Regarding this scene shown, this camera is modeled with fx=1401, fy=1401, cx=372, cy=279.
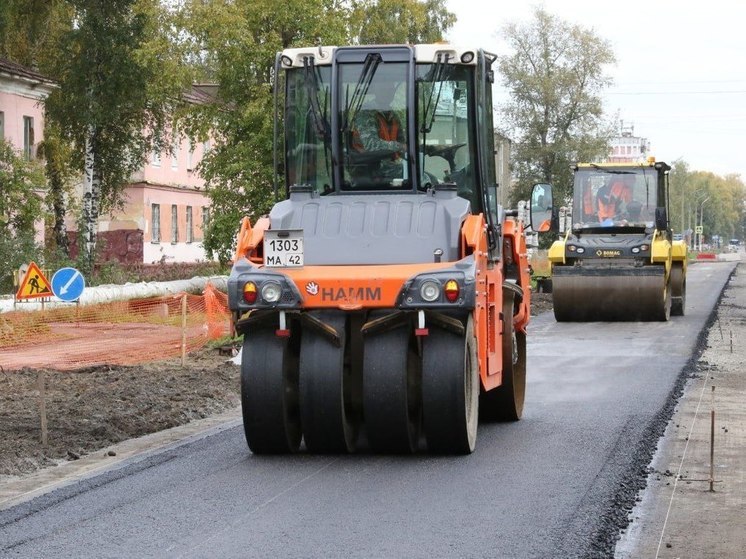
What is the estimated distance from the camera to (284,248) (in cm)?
977

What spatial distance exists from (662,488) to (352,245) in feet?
9.22

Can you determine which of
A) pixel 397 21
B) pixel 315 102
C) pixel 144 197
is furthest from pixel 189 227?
pixel 315 102

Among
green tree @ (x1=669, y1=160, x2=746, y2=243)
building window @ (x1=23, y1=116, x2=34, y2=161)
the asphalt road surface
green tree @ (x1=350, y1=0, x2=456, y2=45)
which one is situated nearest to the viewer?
the asphalt road surface

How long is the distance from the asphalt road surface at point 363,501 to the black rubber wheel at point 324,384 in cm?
23

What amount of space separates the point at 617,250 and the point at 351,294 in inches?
662

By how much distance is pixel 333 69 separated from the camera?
1092cm

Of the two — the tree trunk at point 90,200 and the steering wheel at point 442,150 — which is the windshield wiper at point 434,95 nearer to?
the steering wheel at point 442,150

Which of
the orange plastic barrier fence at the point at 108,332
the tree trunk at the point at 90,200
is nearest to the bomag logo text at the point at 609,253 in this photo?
the orange plastic barrier fence at the point at 108,332

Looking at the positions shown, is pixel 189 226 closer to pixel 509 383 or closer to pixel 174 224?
pixel 174 224

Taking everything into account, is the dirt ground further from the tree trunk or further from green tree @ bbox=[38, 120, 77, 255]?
green tree @ bbox=[38, 120, 77, 255]

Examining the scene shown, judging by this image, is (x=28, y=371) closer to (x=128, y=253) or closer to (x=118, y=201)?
(x=118, y=201)

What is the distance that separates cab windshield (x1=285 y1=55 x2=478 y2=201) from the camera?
10750 mm

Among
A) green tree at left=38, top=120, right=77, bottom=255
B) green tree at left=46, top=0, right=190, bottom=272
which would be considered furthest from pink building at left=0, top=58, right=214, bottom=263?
green tree at left=46, top=0, right=190, bottom=272

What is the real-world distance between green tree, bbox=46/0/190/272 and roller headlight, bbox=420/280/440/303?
91.0 feet
